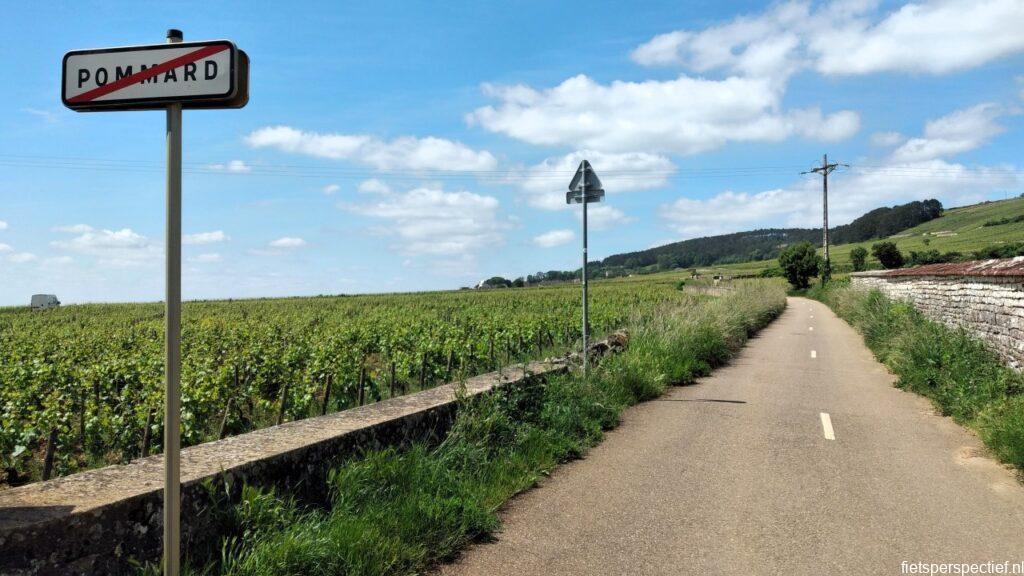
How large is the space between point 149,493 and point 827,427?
8373 millimetres

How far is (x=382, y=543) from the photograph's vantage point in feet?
13.9

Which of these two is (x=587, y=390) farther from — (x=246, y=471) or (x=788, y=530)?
(x=246, y=471)

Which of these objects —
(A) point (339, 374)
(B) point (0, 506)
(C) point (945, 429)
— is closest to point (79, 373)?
(A) point (339, 374)

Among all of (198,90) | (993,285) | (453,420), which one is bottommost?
(453,420)

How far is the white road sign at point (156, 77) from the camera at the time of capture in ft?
10.1

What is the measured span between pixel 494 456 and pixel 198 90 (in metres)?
4.46

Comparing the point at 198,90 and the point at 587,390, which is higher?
the point at 198,90

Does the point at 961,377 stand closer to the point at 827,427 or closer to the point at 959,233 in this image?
the point at 827,427

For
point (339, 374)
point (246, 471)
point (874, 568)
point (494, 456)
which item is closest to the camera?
point (246, 471)

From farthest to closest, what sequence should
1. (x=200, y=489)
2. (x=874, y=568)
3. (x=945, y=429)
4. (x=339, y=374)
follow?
1. (x=339, y=374)
2. (x=945, y=429)
3. (x=874, y=568)
4. (x=200, y=489)

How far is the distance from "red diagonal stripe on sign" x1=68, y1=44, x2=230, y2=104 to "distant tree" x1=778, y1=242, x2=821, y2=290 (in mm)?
77848

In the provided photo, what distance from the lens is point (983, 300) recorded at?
12242 mm

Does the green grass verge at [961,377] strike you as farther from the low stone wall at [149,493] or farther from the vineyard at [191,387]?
the low stone wall at [149,493]

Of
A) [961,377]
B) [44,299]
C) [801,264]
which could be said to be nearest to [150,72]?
[961,377]
